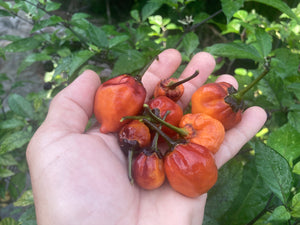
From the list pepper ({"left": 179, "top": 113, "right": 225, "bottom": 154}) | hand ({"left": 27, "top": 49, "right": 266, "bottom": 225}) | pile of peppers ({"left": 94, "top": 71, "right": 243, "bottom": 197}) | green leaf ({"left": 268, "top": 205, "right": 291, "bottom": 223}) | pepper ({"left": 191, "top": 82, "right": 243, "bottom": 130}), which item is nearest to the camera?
green leaf ({"left": 268, "top": 205, "right": 291, "bottom": 223})

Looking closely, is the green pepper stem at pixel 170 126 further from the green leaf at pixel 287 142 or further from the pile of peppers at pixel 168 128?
the green leaf at pixel 287 142

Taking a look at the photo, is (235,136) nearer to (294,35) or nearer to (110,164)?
(110,164)

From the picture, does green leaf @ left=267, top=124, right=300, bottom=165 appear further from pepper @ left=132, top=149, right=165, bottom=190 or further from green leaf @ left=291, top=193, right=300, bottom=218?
pepper @ left=132, top=149, right=165, bottom=190

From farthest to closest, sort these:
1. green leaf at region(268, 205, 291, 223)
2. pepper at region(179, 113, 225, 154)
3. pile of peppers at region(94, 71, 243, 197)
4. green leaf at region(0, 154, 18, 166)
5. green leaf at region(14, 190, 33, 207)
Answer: green leaf at region(0, 154, 18, 166) → green leaf at region(14, 190, 33, 207) → pepper at region(179, 113, 225, 154) → pile of peppers at region(94, 71, 243, 197) → green leaf at region(268, 205, 291, 223)

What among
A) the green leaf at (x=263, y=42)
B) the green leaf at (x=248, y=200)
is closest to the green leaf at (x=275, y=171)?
the green leaf at (x=248, y=200)

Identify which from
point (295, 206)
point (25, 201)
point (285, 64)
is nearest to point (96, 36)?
point (25, 201)

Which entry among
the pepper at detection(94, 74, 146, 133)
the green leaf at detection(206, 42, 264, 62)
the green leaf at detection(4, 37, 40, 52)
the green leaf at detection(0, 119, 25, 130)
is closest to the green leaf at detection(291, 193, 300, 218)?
the green leaf at detection(206, 42, 264, 62)
